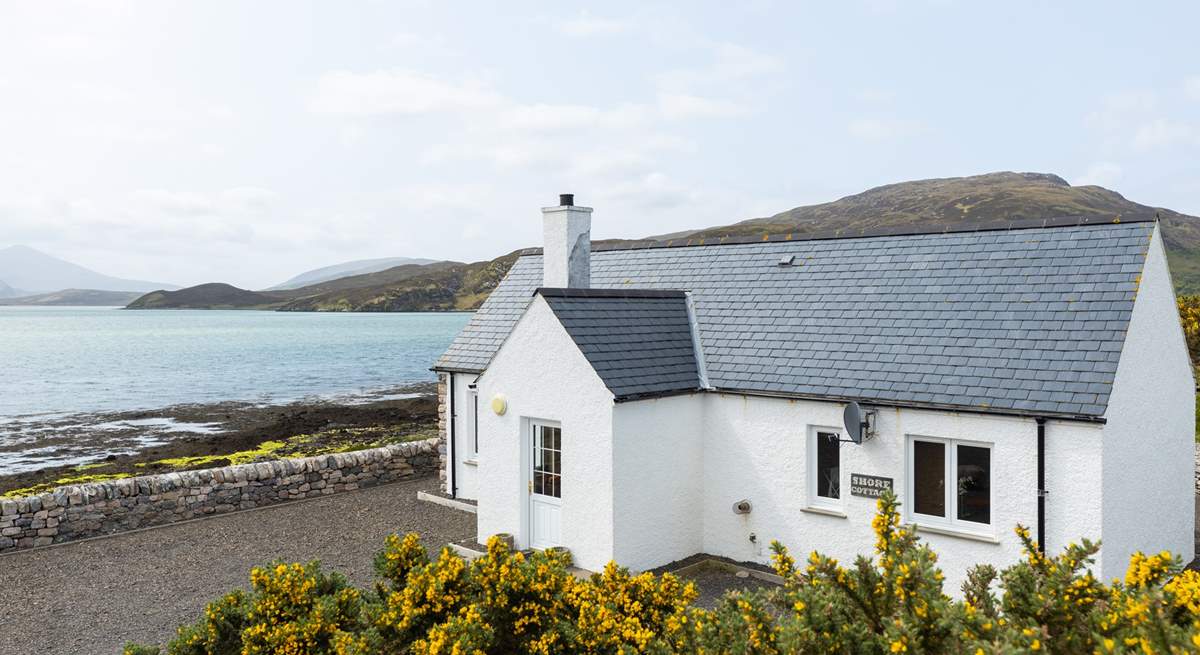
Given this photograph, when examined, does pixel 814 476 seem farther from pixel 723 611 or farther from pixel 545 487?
pixel 723 611

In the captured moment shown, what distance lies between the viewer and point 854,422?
1122cm

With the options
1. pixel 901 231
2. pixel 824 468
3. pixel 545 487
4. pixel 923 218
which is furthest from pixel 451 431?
pixel 923 218

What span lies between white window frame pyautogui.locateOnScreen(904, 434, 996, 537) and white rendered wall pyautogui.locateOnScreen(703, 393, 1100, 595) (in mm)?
56

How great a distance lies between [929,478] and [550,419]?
224 inches

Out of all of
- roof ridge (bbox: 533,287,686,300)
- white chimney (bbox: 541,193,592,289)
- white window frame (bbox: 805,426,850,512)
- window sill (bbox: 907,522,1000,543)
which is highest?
white chimney (bbox: 541,193,592,289)

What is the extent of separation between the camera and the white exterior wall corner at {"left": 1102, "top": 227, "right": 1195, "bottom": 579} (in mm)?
10273

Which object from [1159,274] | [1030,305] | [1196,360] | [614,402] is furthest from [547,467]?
[1196,360]

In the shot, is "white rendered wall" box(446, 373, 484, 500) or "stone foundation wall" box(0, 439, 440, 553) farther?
"white rendered wall" box(446, 373, 484, 500)

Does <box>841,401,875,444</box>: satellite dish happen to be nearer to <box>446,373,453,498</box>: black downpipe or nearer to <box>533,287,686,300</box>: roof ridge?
<box>533,287,686,300</box>: roof ridge

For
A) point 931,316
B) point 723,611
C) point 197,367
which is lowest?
point 197,367

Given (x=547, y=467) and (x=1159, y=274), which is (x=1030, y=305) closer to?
(x=1159, y=274)

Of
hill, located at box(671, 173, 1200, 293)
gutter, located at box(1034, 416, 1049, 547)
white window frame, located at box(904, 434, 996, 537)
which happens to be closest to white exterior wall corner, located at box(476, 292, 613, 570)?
white window frame, located at box(904, 434, 996, 537)

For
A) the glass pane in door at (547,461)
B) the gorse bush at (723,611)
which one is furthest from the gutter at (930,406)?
the gorse bush at (723,611)

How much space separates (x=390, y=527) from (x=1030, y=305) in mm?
11980
